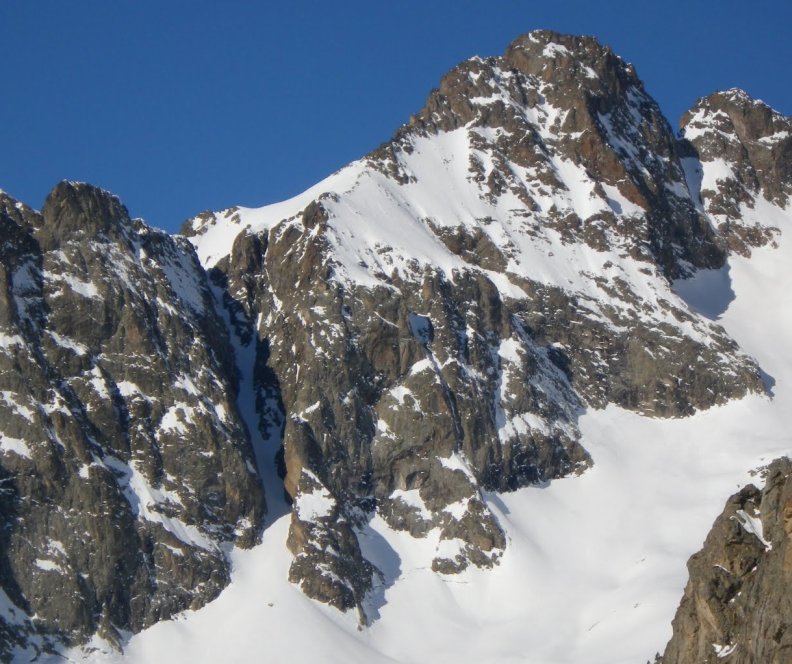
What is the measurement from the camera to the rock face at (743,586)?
208ft

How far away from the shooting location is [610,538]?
16175 cm

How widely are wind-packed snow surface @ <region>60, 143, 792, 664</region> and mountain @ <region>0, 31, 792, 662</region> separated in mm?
297

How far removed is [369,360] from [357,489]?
43.3 feet

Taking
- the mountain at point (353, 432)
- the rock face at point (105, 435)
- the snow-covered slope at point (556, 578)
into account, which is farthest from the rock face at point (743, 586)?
the rock face at point (105, 435)

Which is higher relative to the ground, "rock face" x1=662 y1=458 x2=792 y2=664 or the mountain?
the mountain

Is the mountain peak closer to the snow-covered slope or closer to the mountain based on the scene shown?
the mountain

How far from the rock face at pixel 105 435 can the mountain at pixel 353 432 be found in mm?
224

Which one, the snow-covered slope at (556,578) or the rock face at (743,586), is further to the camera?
the snow-covered slope at (556,578)

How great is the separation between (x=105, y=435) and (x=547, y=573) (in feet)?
136

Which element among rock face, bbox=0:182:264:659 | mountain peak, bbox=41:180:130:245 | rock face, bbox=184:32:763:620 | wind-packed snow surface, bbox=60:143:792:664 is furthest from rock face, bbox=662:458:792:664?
mountain peak, bbox=41:180:130:245

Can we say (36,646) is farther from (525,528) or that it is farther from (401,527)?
(525,528)

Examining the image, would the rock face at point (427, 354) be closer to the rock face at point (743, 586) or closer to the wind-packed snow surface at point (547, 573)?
the wind-packed snow surface at point (547, 573)

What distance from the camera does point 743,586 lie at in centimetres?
6862

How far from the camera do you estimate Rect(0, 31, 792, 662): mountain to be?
479 feet
